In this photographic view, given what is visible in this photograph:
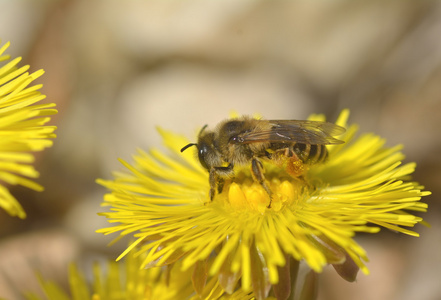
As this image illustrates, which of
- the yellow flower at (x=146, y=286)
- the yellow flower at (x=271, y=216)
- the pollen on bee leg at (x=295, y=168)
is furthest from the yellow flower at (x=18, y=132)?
the pollen on bee leg at (x=295, y=168)

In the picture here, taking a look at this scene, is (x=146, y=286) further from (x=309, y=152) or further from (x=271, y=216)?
(x=309, y=152)

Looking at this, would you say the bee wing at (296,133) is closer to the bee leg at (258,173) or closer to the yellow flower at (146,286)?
the bee leg at (258,173)

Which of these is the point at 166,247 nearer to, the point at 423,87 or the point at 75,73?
the point at 423,87

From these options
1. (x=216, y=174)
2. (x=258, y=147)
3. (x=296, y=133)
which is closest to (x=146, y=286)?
(x=216, y=174)

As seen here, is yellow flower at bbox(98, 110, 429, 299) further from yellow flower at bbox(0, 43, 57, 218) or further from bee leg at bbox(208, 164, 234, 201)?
yellow flower at bbox(0, 43, 57, 218)

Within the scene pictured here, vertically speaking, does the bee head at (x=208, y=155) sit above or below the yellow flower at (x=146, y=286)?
above

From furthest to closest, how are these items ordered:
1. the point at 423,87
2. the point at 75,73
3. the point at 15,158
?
1. the point at 75,73
2. the point at 423,87
3. the point at 15,158

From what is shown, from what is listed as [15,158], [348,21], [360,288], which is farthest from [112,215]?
[348,21]
